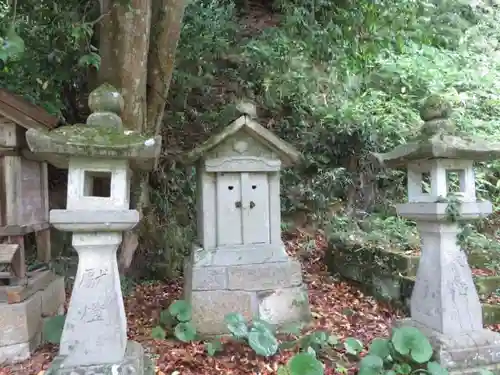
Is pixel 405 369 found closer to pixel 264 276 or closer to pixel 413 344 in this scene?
pixel 413 344

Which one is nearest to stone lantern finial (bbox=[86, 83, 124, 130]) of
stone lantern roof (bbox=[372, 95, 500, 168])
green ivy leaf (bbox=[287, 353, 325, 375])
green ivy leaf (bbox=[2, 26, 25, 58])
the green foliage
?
green ivy leaf (bbox=[2, 26, 25, 58])

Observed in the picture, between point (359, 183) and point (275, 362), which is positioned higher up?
point (359, 183)

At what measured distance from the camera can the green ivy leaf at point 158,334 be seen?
4.14 meters

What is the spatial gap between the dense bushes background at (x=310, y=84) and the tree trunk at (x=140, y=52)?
10.7 inches

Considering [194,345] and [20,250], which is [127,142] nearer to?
[20,250]

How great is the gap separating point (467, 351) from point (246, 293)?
1990mm

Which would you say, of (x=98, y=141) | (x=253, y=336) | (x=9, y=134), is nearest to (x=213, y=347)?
(x=253, y=336)

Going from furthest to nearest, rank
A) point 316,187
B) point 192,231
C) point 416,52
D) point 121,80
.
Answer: point 416,52 < point 316,187 < point 192,231 < point 121,80

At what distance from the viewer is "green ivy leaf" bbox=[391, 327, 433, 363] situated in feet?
11.2

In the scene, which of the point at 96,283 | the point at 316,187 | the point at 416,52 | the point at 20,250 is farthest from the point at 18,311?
the point at 416,52

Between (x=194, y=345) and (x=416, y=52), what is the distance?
827cm

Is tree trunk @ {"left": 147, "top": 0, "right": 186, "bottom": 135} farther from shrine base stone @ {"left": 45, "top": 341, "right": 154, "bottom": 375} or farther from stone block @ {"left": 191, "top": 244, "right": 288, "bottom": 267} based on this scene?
shrine base stone @ {"left": 45, "top": 341, "right": 154, "bottom": 375}

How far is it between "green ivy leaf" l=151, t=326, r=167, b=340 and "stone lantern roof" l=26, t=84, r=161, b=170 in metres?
1.76

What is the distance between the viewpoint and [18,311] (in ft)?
11.9
